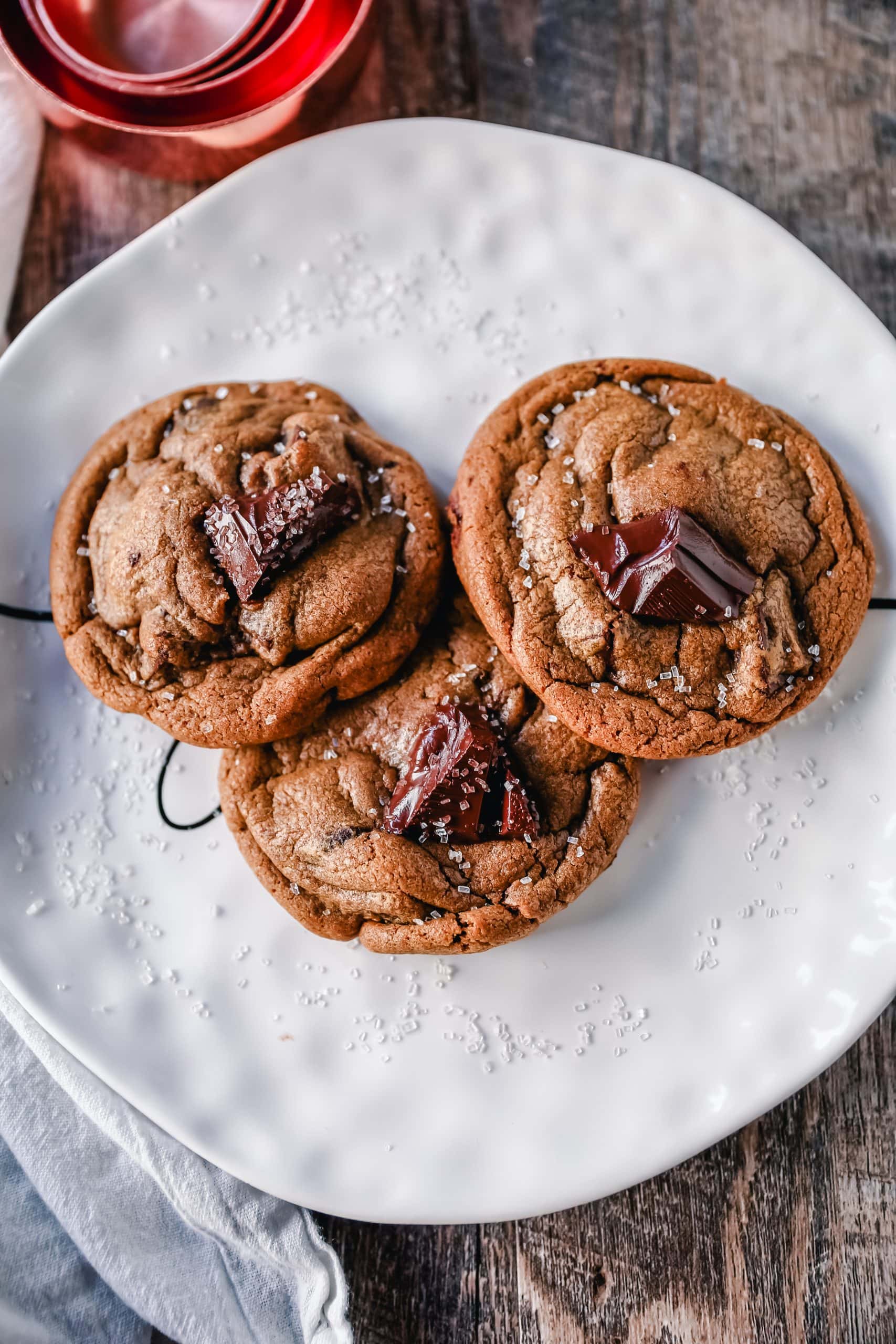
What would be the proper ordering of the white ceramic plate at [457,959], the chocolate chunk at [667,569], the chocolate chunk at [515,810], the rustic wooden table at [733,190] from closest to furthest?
the chocolate chunk at [667,569] → the chocolate chunk at [515,810] → the white ceramic plate at [457,959] → the rustic wooden table at [733,190]

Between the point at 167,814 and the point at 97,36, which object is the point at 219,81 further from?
the point at 167,814

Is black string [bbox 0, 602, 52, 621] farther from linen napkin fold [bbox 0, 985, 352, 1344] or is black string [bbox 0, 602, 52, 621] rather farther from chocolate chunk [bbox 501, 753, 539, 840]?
chocolate chunk [bbox 501, 753, 539, 840]

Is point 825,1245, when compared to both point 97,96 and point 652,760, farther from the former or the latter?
point 97,96

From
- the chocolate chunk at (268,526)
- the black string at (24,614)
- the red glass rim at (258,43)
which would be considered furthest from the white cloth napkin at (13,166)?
the chocolate chunk at (268,526)

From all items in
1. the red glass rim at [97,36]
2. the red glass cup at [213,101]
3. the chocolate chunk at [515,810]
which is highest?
the red glass rim at [97,36]

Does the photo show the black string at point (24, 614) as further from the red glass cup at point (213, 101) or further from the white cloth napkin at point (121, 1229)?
the red glass cup at point (213, 101)

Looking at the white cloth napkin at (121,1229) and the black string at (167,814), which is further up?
the black string at (167,814)

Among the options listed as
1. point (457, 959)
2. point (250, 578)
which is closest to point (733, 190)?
point (250, 578)
